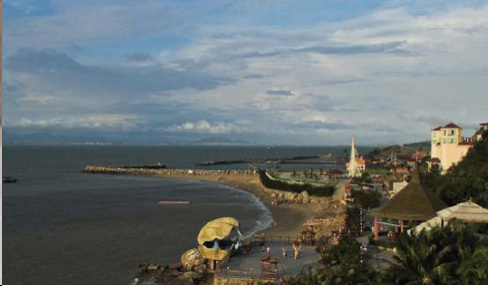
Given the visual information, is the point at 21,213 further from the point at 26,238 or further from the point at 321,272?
the point at 321,272

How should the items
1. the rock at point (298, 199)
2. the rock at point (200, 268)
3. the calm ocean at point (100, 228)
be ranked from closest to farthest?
1. the rock at point (200, 268)
2. the calm ocean at point (100, 228)
3. the rock at point (298, 199)

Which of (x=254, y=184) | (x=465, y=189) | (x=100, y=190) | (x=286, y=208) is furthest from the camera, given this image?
(x=254, y=184)

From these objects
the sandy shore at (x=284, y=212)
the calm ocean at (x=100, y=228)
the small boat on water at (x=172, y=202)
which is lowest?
the calm ocean at (x=100, y=228)

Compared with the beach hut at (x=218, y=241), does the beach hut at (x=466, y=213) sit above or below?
above

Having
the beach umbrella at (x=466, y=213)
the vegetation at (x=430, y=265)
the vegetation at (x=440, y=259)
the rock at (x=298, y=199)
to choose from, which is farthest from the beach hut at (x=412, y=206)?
the rock at (x=298, y=199)

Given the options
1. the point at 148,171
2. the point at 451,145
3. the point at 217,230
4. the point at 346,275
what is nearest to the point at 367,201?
the point at 217,230

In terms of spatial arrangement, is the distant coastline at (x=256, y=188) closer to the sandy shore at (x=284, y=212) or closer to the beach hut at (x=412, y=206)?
the sandy shore at (x=284, y=212)

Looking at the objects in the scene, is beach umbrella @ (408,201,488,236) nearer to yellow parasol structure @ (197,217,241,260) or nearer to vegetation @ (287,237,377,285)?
vegetation @ (287,237,377,285)

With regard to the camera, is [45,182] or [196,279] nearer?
[196,279]

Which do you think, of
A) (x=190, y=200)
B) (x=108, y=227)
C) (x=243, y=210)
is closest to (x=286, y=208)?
(x=243, y=210)
